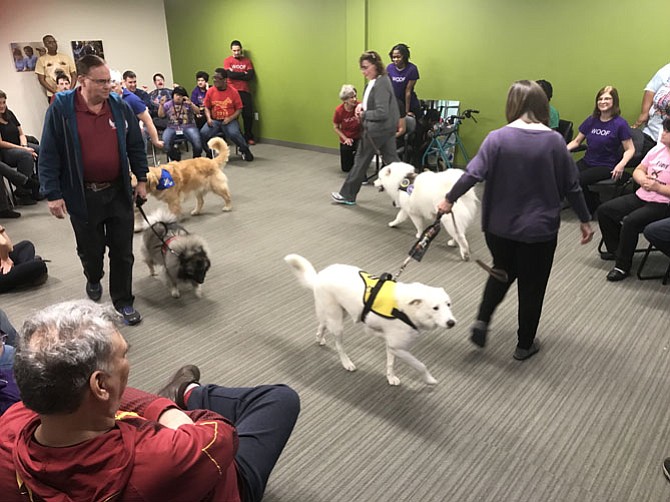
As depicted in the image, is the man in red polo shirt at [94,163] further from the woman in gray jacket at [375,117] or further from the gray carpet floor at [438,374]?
the woman in gray jacket at [375,117]

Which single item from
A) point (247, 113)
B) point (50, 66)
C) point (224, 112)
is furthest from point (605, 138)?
point (50, 66)

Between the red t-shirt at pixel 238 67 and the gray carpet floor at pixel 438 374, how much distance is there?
Answer: 14.5 ft

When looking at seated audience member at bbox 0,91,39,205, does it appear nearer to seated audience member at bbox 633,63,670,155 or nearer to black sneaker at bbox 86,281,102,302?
black sneaker at bbox 86,281,102,302

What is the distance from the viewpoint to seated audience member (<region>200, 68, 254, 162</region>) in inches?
287

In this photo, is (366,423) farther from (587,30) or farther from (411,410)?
(587,30)

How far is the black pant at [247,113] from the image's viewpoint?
814cm

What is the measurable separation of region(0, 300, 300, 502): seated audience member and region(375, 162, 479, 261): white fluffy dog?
120 inches

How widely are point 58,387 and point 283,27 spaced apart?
7640 mm

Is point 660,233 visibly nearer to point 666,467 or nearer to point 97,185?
point 666,467

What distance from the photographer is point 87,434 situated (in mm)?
1058

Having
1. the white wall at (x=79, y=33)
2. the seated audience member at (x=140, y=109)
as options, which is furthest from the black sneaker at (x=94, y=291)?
the white wall at (x=79, y=33)

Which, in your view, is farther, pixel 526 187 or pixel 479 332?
pixel 479 332

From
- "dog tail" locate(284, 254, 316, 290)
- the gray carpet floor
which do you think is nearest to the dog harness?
"dog tail" locate(284, 254, 316, 290)

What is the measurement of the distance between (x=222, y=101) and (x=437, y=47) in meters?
3.06
